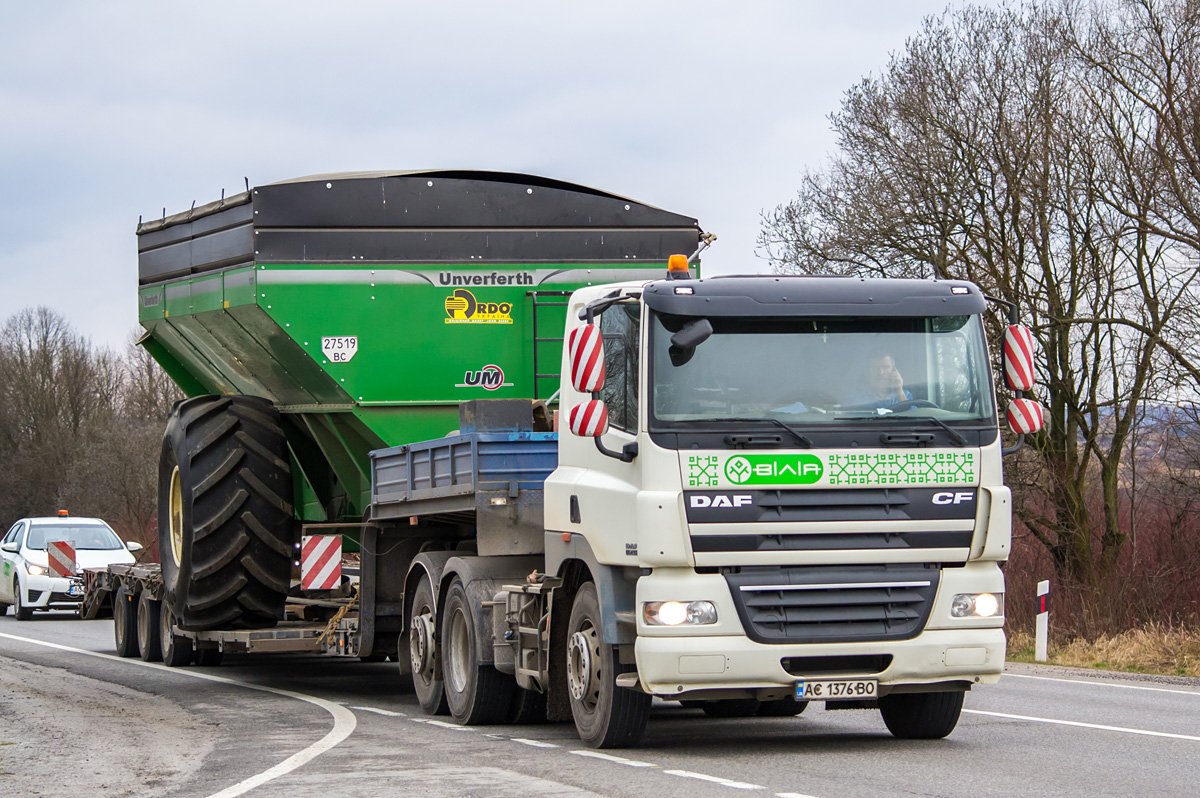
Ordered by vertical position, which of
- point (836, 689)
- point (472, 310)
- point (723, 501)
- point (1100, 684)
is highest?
point (472, 310)

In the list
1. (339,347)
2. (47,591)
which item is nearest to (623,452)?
(339,347)

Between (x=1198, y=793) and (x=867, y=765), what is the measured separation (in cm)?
176

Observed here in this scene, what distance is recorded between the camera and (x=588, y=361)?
27.9 ft

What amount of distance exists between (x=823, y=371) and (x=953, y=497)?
1038mm

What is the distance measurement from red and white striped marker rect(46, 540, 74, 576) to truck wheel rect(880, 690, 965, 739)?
64.1 feet

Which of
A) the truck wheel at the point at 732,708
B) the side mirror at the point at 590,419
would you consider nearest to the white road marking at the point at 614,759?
the side mirror at the point at 590,419

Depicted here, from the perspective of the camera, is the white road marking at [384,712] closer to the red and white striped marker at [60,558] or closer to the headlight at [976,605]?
the headlight at [976,605]

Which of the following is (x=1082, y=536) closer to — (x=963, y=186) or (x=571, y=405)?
(x=963, y=186)

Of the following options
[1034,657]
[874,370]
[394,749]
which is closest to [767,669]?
[874,370]

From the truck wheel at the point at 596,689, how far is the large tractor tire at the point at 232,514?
16.0 ft

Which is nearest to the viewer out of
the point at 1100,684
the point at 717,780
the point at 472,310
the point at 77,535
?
the point at 717,780

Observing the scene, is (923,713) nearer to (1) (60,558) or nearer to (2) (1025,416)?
(2) (1025,416)

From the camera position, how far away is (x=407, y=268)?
12594mm

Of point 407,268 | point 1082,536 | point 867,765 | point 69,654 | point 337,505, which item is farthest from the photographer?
point 1082,536
